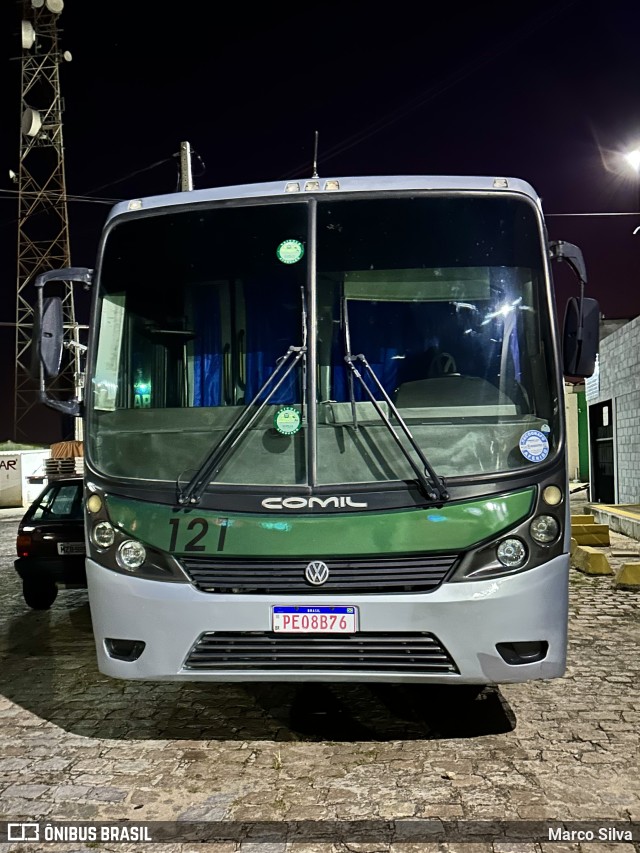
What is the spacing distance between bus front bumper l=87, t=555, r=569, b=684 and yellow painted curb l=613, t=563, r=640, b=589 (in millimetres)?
5888

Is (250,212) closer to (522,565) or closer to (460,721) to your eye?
(522,565)

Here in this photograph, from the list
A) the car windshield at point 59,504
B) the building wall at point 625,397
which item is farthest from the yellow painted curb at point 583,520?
the car windshield at point 59,504

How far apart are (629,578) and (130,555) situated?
23.5 ft

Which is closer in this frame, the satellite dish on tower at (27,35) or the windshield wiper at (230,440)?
the windshield wiper at (230,440)

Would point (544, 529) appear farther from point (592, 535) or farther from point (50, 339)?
point (592, 535)

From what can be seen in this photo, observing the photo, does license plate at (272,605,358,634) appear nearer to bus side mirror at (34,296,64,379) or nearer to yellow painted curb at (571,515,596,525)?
bus side mirror at (34,296,64,379)

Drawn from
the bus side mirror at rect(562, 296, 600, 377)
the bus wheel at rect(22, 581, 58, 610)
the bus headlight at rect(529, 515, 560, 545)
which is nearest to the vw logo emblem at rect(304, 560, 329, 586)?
the bus headlight at rect(529, 515, 560, 545)

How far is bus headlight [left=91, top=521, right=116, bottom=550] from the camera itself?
448 cm

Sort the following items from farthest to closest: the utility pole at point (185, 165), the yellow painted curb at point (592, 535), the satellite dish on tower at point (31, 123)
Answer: the satellite dish on tower at point (31, 123), the utility pole at point (185, 165), the yellow painted curb at point (592, 535)

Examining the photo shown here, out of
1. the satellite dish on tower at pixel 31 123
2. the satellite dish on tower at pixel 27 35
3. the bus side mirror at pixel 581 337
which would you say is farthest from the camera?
the satellite dish on tower at pixel 31 123

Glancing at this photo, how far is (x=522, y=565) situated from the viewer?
421 cm

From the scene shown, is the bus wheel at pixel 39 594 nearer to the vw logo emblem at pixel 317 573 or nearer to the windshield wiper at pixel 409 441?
the vw logo emblem at pixel 317 573

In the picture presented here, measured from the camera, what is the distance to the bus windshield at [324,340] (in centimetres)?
437

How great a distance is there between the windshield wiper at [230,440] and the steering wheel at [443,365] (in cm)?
74
